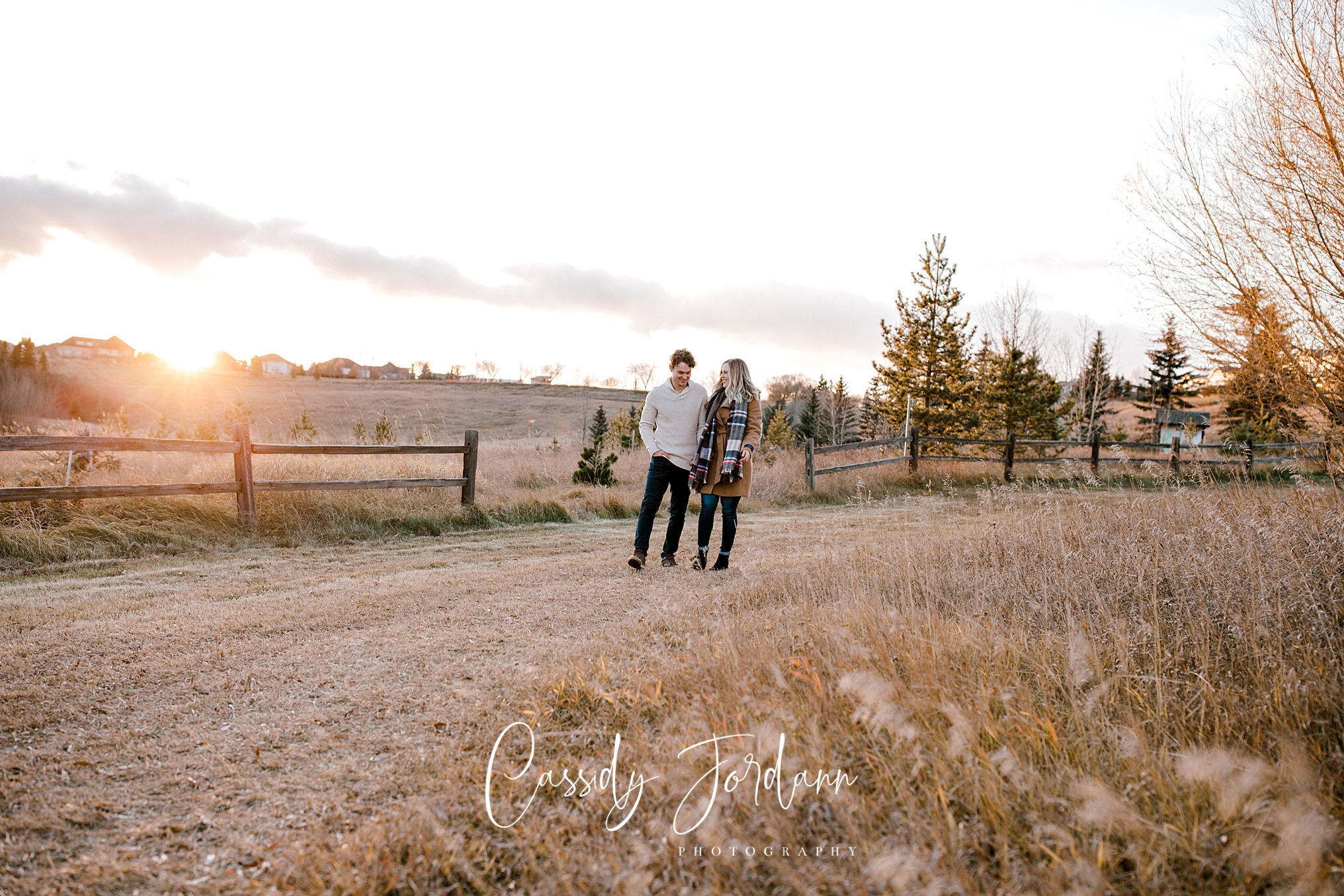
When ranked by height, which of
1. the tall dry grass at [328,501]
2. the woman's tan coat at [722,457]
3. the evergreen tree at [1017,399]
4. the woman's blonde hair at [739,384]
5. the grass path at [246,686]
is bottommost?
the grass path at [246,686]

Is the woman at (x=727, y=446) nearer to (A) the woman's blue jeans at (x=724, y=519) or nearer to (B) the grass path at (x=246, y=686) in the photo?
(A) the woman's blue jeans at (x=724, y=519)

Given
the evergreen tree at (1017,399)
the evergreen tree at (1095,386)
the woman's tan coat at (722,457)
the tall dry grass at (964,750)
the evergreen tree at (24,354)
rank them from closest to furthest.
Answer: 1. the tall dry grass at (964,750)
2. the woman's tan coat at (722,457)
3. the evergreen tree at (1017,399)
4. the evergreen tree at (24,354)
5. the evergreen tree at (1095,386)

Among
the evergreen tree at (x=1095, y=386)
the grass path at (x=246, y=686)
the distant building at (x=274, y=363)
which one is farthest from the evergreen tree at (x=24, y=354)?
the distant building at (x=274, y=363)

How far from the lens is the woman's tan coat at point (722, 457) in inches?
250

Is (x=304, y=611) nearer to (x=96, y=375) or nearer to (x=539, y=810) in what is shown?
(x=539, y=810)

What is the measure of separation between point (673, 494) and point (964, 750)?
4.50m

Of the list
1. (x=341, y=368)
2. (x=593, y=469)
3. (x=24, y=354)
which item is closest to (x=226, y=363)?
(x=341, y=368)

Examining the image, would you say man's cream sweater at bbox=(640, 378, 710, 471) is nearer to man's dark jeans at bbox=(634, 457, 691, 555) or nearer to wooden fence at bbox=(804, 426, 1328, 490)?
man's dark jeans at bbox=(634, 457, 691, 555)

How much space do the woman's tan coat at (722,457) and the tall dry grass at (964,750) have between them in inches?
87.6

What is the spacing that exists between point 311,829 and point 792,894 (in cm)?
162

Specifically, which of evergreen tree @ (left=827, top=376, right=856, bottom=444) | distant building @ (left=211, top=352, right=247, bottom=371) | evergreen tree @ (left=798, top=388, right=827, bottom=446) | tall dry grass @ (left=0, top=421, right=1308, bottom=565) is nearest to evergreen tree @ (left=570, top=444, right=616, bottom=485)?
tall dry grass @ (left=0, top=421, right=1308, bottom=565)

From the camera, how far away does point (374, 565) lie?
6.97 m

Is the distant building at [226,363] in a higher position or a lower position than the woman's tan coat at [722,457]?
higher

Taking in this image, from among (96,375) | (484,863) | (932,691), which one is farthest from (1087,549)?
(96,375)
